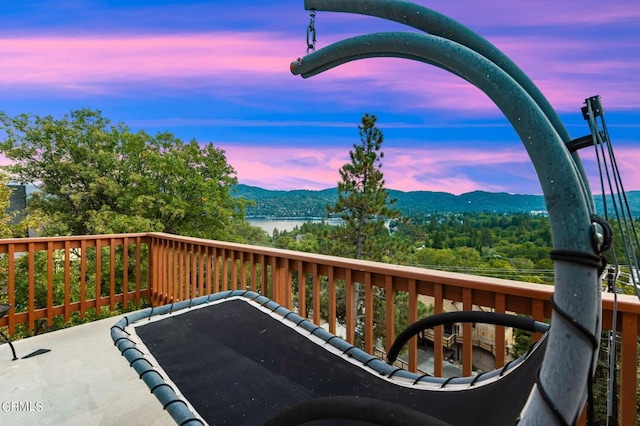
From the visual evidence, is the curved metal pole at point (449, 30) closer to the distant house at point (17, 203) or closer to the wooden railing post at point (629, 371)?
the wooden railing post at point (629, 371)

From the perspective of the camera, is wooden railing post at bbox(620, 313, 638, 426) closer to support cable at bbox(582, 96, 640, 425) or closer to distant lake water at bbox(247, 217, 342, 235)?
support cable at bbox(582, 96, 640, 425)

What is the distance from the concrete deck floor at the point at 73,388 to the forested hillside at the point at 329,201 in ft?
22.9

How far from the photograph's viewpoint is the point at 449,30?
3.02 ft

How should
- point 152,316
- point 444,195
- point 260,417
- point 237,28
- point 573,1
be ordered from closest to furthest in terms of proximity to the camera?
point 260,417
point 152,316
point 573,1
point 237,28
point 444,195

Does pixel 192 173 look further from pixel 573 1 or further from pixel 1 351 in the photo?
pixel 573 1

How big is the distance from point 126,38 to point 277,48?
318 centimetres

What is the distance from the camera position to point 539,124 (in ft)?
2.01

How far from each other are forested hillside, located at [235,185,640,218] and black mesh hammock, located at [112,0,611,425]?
6642 millimetres

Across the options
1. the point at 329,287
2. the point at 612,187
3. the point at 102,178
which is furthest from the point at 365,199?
the point at 612,187

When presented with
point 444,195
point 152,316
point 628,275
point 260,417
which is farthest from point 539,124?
point 444,195

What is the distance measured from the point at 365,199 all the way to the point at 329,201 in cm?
145

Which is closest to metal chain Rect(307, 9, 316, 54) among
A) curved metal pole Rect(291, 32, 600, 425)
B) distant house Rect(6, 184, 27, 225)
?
curved metal pole Rect(291, 32, 600, 425)

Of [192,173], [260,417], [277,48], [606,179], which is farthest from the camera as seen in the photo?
[192,173]

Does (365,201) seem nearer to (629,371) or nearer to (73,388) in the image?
(73,388)
